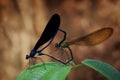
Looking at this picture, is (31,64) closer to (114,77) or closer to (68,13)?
(114,77)

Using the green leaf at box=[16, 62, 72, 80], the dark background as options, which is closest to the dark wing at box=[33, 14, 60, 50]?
the green leaf at box=[16, 62, 72, 80]

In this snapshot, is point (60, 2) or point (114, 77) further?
point (60, 2)

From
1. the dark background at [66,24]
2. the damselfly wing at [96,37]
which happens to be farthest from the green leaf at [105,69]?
the dark background at [66,24]

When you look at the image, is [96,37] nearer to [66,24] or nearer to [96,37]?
[96,37]

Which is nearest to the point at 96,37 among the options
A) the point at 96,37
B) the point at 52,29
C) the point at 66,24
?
the point at 96,37

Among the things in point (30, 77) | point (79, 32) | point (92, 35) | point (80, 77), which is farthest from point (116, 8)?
point (30, 77)

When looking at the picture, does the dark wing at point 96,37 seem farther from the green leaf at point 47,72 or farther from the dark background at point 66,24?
the dark background at point 66,24
